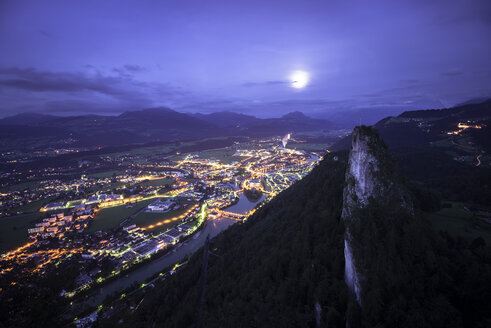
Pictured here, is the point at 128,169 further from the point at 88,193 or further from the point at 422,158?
the point at 422,158

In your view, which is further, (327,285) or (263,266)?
(263,266)

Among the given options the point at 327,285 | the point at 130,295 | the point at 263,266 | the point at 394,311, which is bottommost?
the point at 130,295

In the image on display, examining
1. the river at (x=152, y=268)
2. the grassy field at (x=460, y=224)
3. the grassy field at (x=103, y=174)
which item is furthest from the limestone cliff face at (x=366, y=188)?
the grassy field at (x=103, y=174)

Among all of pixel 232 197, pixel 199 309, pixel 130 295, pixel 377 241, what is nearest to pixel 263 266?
pixel 199 309

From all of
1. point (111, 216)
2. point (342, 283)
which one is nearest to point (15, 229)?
point (111, 216)

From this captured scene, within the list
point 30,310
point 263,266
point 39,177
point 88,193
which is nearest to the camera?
point 30,310

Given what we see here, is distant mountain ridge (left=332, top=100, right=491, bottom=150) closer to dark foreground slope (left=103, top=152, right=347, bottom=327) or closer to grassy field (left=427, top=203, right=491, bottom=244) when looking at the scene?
grassy field (left=427, top=203, right=491, bottom=244)
